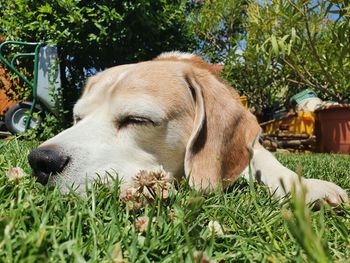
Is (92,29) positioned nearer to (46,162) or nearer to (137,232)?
(46,162)

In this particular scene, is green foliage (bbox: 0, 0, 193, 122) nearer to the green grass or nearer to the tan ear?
the tan ear

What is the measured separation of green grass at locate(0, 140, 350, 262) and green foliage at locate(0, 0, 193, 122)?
5.07 metres

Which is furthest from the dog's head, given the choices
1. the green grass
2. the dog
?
the green grass

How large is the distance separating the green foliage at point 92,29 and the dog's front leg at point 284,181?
4126 mm

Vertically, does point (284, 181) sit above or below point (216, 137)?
below

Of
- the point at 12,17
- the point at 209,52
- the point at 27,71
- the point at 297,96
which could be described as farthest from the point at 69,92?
the point at 297,96

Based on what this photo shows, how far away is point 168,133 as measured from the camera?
8.30ft

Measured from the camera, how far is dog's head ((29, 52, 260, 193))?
230 cm

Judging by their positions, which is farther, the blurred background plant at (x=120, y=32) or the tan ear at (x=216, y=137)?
the blurred background plant at (x=120, y=32)

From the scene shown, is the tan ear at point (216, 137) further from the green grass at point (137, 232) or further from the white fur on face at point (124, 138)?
the green grass at point (137, 232)

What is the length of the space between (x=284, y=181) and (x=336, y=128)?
665 centimetres

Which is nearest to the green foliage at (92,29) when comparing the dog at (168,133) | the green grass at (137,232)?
the dog at (168,133)

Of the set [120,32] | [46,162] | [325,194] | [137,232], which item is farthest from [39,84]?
[137,232]

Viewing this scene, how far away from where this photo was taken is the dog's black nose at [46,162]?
1.97 m
